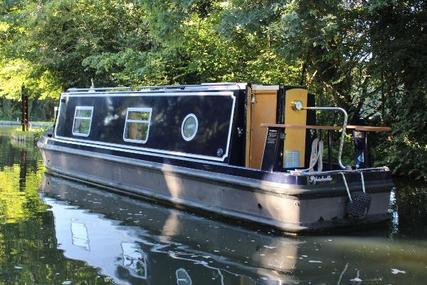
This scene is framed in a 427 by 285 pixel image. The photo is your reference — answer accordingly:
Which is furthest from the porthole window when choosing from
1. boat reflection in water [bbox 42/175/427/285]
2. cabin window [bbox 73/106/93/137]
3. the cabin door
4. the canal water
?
cabin window [bbox 73/106/93/137]

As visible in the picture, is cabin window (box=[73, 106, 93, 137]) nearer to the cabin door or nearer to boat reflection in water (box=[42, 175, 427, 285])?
boat reflection in water (box=[42, 175, 427, 285])

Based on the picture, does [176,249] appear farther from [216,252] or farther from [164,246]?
[216,252]

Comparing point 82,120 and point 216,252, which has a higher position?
point 82,120

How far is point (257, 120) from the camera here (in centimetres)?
844

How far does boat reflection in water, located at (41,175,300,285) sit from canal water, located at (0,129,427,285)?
0.01 m

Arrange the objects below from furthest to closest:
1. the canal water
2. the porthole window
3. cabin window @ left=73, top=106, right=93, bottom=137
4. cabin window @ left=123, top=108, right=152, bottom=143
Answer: cabin window @ left=73, top=106, right=93, bottom=137, cabin window @ left=123, top=108, right=152, bottom=143, the porthole window, the canal water

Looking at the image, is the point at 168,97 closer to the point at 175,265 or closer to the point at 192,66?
the point at 175,265

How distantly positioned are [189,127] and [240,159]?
1257 mm

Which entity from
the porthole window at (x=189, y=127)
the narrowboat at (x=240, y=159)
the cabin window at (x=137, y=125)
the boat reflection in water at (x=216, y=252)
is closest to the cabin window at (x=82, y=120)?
the narrowboat at (x=240, y=159)

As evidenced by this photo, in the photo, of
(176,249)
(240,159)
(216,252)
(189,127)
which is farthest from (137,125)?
(216,252)

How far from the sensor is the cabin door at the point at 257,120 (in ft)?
27.1

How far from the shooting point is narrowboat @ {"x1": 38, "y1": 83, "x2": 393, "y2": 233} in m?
7.38

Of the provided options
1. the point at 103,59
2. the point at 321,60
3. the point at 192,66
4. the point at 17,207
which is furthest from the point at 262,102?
the point at 103,59

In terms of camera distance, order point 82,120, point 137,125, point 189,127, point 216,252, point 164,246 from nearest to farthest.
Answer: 1. point 216,252
2. point 164,246
3. point 189,127
4. point 137,125
5. point 82,120
